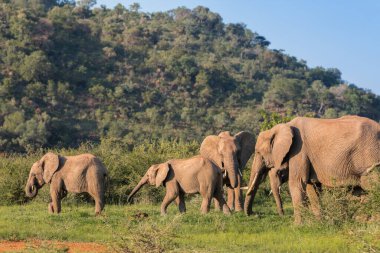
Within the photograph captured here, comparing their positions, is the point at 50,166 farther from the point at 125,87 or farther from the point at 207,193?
the point at 125,87

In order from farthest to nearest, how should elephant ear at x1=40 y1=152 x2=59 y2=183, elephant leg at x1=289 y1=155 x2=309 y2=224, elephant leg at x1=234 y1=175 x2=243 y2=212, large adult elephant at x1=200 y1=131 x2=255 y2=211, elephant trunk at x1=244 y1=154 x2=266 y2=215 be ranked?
elephant leg at x1=234 y1=175 x2=243 y2=212, large adult elephant at x1=200 y1=131 x2=255 y2=211, elephant ear at x1=40 y1=152 x2=59 y2=183, elephant trunk at x1=244 y1=154 x2=266 y2=215, elephant leg at x1=289 y1=155 x2=309 y2=224

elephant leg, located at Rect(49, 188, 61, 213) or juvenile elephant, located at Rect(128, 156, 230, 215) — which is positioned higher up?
juvenile elephant, located at Rect(128, 156, 230, 215)

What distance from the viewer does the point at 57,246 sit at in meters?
11.4

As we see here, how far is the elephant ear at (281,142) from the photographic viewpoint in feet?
46.7

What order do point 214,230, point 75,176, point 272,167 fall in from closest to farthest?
point 214,230
point 272,167
point 75,176

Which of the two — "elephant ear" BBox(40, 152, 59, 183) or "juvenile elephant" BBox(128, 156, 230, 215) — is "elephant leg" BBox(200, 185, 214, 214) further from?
"elephant ear" BBox(40, 152, 59, 183)

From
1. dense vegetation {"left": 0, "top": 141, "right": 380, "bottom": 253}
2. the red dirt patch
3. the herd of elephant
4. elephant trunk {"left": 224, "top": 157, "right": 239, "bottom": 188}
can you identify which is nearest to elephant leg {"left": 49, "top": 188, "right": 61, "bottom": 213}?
the herd of elephant

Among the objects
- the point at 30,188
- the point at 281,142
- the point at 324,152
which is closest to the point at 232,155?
the point at 281,142

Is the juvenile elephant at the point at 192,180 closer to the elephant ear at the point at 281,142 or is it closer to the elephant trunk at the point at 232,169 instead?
the elephant trunk at the point at 232,169

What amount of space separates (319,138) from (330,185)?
35.1 inches

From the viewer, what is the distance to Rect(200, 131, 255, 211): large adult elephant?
1755cm

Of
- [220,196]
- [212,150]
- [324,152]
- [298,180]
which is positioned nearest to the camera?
[324,152]

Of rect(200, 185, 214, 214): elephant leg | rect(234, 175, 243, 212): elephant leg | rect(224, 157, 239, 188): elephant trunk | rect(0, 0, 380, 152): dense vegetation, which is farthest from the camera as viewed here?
rect(0, 0, 380, 152): dense vegetation

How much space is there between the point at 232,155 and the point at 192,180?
2.03 m
